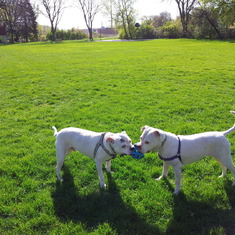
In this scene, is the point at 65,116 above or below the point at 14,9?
below

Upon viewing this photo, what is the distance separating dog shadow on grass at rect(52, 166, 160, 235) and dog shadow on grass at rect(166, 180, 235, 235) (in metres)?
0.42

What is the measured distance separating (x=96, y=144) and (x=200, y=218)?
2153 millimetres

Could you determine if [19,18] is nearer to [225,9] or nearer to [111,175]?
[225,9]

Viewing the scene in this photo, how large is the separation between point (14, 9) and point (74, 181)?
81.8 m

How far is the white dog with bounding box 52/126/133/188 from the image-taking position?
359 centimetres

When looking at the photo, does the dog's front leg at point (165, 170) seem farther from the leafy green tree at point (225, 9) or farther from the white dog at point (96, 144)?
the leafy green tree at point (225, 9)

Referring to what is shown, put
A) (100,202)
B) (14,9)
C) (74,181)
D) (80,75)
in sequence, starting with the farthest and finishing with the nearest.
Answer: (14,9) < (80,75) < (74,181) < (100,202)

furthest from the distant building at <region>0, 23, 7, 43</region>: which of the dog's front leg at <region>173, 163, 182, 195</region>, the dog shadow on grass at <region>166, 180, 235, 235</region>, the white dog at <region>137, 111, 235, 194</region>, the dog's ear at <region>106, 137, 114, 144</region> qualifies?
the dog shadow on grass at <region>166, 180, 235, 235</region>

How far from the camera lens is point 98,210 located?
358 centimetres

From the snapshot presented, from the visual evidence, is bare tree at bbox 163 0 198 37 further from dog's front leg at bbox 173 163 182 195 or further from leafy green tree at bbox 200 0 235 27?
dog's front leg at bbox 173 163 182 195

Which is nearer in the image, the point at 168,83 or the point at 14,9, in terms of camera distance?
the point at 168,83

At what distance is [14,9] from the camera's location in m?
68.9

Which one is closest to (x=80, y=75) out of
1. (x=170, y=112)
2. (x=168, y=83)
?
(x=168, y=83)

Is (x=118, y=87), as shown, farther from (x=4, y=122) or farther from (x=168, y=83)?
(x=4, y=122)
